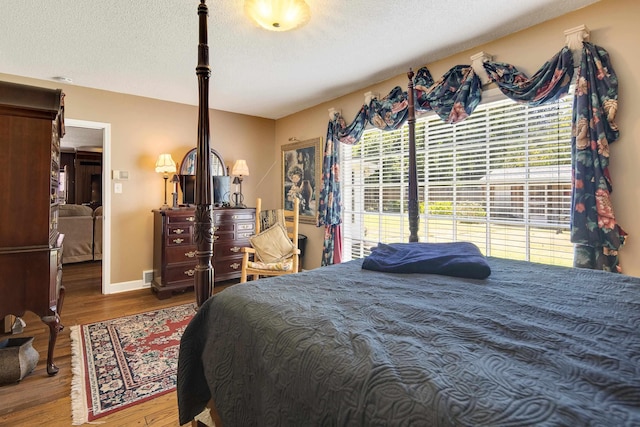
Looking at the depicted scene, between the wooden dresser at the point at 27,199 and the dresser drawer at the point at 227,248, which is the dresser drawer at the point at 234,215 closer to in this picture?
the dresser drawer at the point at 227,248

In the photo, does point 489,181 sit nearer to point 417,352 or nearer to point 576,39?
point 576,39

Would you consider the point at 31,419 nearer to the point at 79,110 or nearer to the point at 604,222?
the point at 79,110

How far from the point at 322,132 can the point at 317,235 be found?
4.36 feet

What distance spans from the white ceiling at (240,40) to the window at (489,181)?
599 mm

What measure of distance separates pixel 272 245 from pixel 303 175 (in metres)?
1.27

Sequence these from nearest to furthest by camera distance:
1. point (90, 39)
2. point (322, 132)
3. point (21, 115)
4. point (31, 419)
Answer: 1. point (31, 419)
2. point (21, 115)
3. point (90, 39)
4. point (322, 132)

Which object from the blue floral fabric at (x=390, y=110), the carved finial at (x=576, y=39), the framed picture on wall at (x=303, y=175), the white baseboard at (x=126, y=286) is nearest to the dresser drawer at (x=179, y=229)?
the white baseboard at (x=126, y=286)

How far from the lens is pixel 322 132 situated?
4.03 meters

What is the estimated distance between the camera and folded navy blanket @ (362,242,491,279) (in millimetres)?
1428

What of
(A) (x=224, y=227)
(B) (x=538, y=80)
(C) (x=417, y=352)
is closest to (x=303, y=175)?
(A) (x=224, y=227)

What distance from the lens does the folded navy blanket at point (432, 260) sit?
56.2 inches

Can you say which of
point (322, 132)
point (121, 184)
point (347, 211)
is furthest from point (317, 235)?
point (121, 184)

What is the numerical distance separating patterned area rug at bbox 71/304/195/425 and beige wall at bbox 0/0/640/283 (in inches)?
49.6

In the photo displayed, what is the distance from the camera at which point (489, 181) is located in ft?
8.30
